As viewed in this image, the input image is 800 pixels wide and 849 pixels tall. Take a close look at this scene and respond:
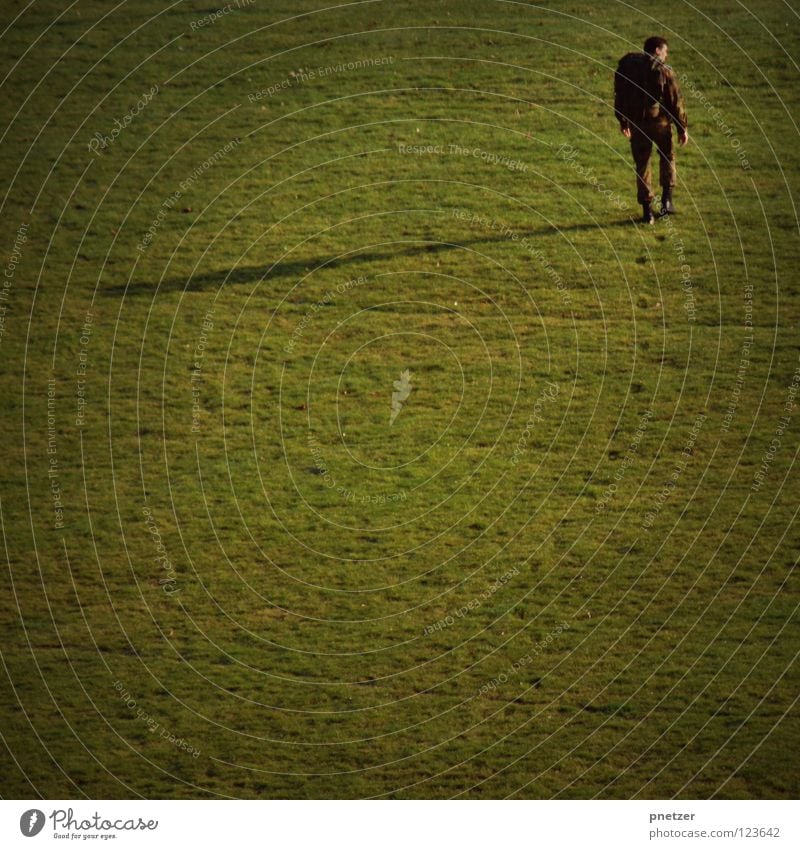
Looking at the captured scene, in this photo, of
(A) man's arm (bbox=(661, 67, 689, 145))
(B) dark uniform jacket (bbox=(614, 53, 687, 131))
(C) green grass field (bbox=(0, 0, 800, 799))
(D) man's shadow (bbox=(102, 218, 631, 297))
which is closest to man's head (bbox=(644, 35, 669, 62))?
(B) dark uniform jacket (bbox=(614, 53, 687, 131))

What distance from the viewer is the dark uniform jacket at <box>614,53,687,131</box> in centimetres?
2067

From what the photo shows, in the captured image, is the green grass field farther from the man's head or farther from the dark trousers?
the man's head

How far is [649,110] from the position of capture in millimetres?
20922

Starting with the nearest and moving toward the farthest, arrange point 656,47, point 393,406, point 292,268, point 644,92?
point 393,406
point 656,47
point 644,92
point 292,268

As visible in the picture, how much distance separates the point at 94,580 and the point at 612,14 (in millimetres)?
14572

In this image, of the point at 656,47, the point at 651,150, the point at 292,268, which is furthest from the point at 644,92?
the point at 292,268

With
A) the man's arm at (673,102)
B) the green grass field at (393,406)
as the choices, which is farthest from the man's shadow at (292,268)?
the man's arm at (673,102)

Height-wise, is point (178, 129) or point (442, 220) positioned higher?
point (178, 129)

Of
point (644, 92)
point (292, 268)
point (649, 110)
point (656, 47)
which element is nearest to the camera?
point (656, 47)

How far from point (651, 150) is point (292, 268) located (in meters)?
5.62

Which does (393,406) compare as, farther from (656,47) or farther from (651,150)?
(656,47)

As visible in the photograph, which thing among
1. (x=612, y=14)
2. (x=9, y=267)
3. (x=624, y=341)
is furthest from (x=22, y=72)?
(x=624, y=341)
